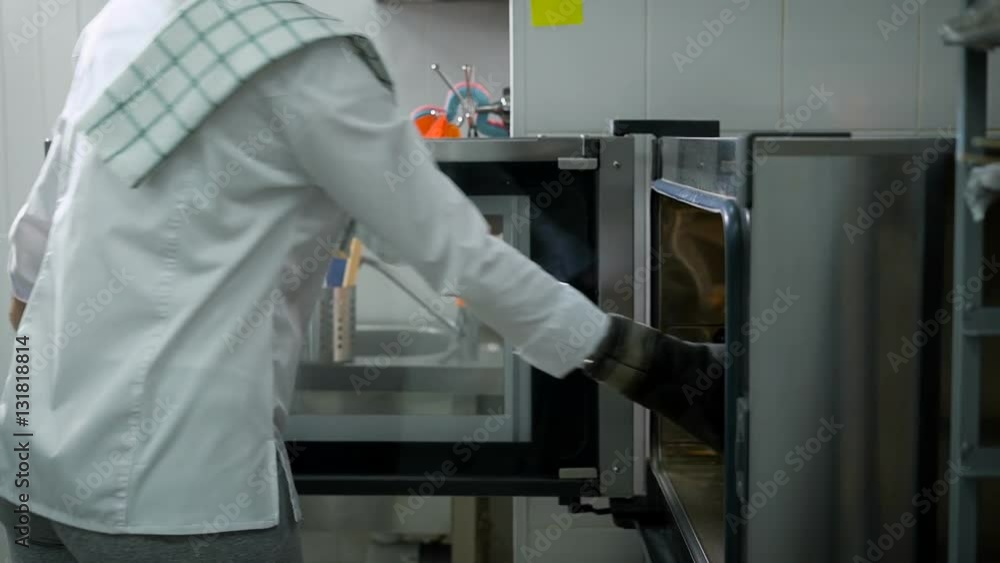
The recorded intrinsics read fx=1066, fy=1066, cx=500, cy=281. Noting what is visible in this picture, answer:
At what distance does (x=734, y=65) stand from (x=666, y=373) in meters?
0.68

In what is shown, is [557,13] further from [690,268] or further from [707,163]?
Result: [707,163]

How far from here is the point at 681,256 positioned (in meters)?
1.54

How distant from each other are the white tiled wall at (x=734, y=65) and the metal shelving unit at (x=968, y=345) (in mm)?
731

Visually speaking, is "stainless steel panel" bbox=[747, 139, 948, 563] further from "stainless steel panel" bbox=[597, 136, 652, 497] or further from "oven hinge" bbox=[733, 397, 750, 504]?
"stainless steel panel" bbox=[597, 136, 652, 497]

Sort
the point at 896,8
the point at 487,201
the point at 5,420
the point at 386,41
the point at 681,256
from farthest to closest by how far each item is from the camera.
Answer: the point at 386,41
the point at 896,8
the point at 681,256
the point at 487,201
the point at 5,420

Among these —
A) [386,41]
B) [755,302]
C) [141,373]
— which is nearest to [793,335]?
[755,302]

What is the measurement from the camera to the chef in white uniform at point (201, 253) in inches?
36.6

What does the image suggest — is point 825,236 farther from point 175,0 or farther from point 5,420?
point 5,420

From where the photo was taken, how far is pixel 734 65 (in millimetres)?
1653

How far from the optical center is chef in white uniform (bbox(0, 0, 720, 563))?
0.93 m

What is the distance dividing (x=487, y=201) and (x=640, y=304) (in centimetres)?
34

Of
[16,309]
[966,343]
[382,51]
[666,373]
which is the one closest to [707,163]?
[666,373]

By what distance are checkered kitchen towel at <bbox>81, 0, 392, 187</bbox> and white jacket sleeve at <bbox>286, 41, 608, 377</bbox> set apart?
29 mm

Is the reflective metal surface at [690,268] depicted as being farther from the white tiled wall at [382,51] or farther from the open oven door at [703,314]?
the white tiled wall at [382,51]
